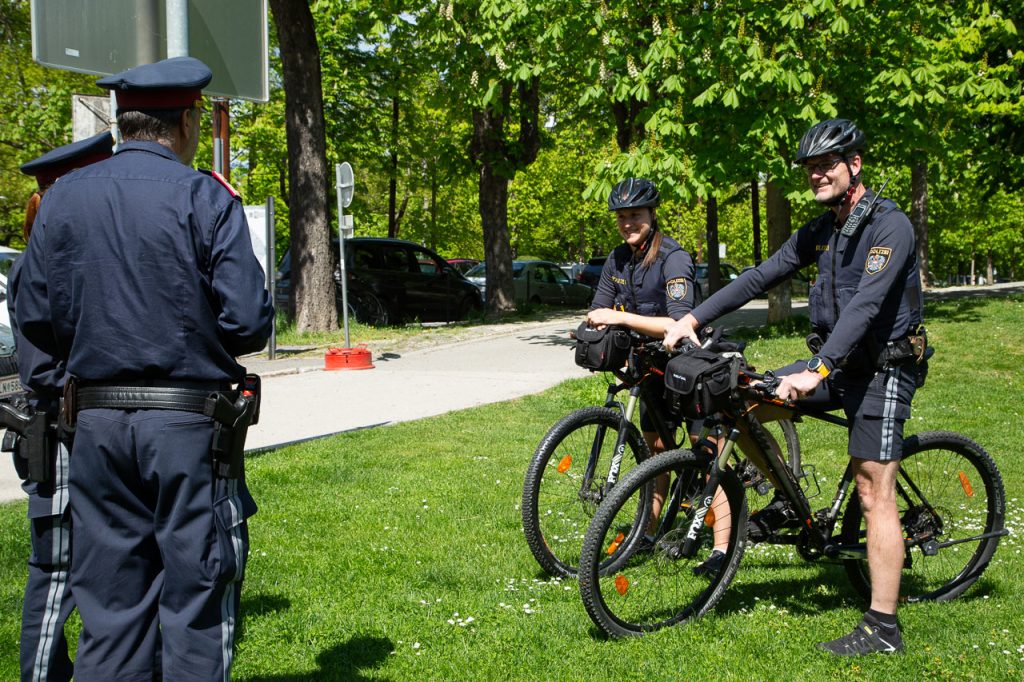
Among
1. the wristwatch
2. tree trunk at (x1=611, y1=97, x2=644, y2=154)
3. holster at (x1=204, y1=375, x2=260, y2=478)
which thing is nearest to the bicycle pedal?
the wristwatch

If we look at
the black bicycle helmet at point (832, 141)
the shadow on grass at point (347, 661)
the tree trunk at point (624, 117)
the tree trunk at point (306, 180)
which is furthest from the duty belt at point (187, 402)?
the tree trunk at point (624, 117)

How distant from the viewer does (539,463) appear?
4.74 metres

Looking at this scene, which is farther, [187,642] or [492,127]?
[492,127]

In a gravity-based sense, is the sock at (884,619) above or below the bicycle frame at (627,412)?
below

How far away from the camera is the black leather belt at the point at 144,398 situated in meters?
2.70

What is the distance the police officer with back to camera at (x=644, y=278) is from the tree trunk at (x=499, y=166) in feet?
55.1

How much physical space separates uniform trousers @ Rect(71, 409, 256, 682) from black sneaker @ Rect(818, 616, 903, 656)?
96.1 inches

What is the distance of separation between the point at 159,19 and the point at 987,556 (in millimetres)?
4387

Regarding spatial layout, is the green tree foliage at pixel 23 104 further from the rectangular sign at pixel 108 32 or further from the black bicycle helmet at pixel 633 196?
the black bicycle helmet at pixel 633 196

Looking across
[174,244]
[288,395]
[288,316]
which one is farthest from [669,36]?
[174,244]

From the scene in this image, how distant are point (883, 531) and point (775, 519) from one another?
48 centimetres

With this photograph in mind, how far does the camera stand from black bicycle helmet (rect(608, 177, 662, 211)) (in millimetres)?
4945

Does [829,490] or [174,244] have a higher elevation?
[174,244]

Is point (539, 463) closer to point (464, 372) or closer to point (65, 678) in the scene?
point (65, 678)
